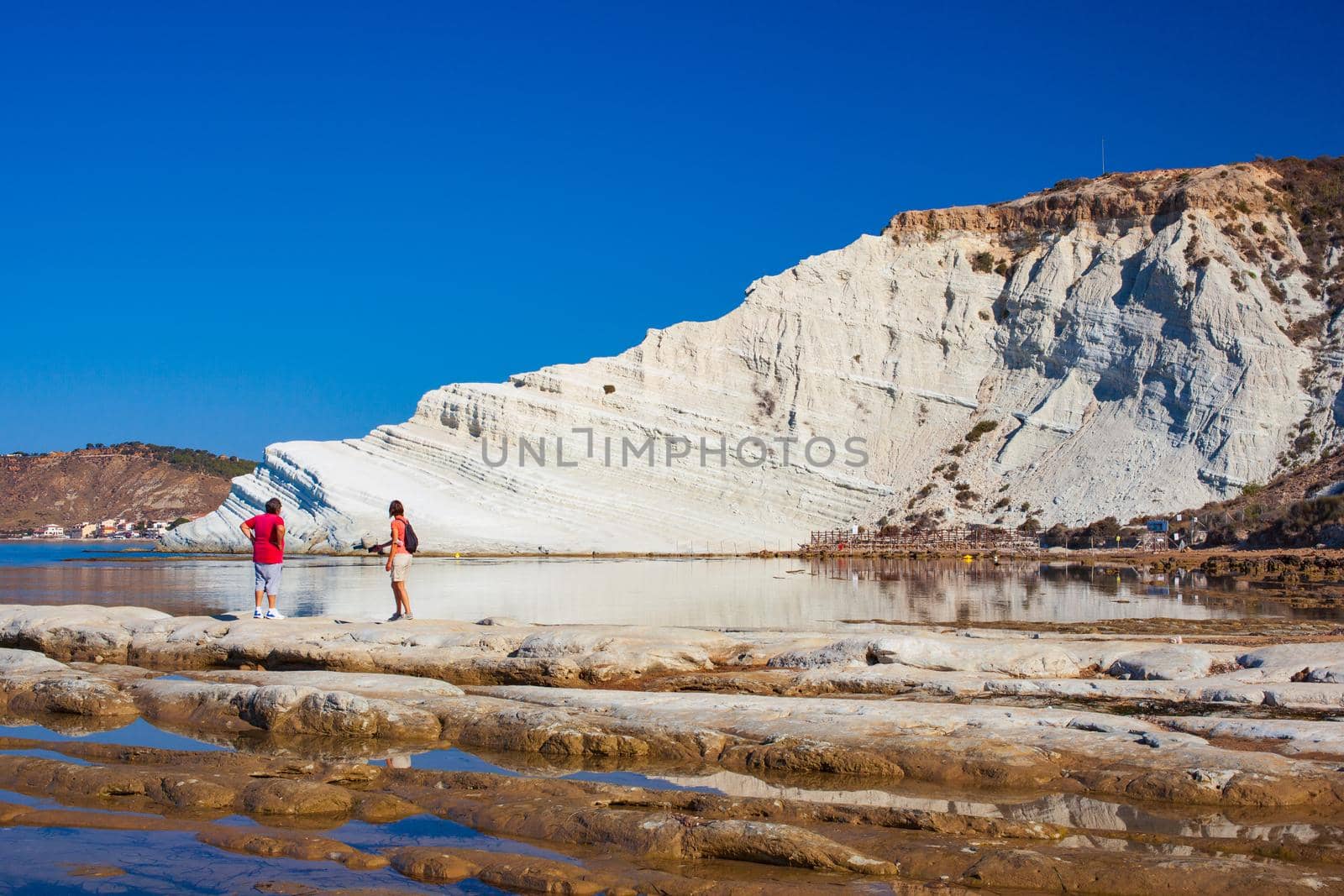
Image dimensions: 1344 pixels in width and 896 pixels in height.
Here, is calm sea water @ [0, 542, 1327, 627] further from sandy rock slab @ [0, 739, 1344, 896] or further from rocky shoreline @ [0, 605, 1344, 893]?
sandy rock slab @ [0, 739, 1344, 896]

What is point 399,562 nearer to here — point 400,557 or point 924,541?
point 400,557

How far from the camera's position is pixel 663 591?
23844 millimetres

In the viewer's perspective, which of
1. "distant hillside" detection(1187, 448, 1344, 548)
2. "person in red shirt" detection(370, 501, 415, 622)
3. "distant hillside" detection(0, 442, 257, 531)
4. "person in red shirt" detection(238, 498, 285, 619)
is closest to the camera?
"person in red shirt" detection(370, 501, 415, 622)

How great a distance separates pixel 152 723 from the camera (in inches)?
362

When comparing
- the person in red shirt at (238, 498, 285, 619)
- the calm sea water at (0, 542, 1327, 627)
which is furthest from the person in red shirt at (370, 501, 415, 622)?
the calm sea water at (0, 542, 1327, 627)

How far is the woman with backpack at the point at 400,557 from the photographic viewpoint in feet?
45.0

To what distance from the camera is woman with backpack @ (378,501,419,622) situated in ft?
45.0

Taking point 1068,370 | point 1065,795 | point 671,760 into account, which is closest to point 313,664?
point 671,760

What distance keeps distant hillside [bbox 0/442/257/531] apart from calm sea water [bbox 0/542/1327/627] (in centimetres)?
7036

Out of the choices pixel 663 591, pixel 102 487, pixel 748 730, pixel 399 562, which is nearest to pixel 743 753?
pixel 748 730

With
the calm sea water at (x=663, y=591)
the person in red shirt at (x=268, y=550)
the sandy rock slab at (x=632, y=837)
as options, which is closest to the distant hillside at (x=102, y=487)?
the calm sea water at (x=663, y=591)

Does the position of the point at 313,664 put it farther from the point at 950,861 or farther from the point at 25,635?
the point at 950,861

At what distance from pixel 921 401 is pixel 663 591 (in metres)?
33.6

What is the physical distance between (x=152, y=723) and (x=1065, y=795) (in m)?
6.90
